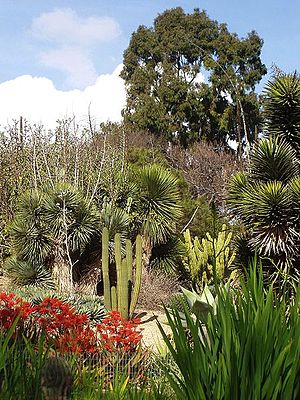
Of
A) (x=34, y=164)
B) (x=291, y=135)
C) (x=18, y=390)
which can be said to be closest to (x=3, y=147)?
(x=34, y=164)

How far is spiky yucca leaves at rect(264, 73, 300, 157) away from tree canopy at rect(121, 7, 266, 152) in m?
19.1

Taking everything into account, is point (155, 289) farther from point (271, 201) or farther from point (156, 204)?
point (271, 201)

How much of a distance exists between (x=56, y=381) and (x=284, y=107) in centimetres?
1060

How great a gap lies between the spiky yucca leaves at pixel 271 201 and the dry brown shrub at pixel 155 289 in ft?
10.2

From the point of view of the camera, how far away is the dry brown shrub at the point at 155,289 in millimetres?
13375

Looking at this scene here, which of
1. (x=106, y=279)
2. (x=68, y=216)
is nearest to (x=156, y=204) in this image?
(x=68, y=216)

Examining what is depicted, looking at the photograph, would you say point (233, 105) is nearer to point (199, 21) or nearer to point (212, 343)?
point (199, 21)

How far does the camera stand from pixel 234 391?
2.06m

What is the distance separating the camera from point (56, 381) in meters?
1.26

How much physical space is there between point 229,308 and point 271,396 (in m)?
0.35

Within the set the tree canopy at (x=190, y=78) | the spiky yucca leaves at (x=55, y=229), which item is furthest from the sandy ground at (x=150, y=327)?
the tree canopy at (x=190, y=78)

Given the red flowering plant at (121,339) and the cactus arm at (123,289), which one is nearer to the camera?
the red flowering plant at (121,339)

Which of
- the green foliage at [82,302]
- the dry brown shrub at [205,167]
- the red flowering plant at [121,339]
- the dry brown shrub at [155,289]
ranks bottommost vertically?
the red flowering plant at [121,339]

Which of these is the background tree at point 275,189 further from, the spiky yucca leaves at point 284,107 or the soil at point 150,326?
the soil at point 150,326
